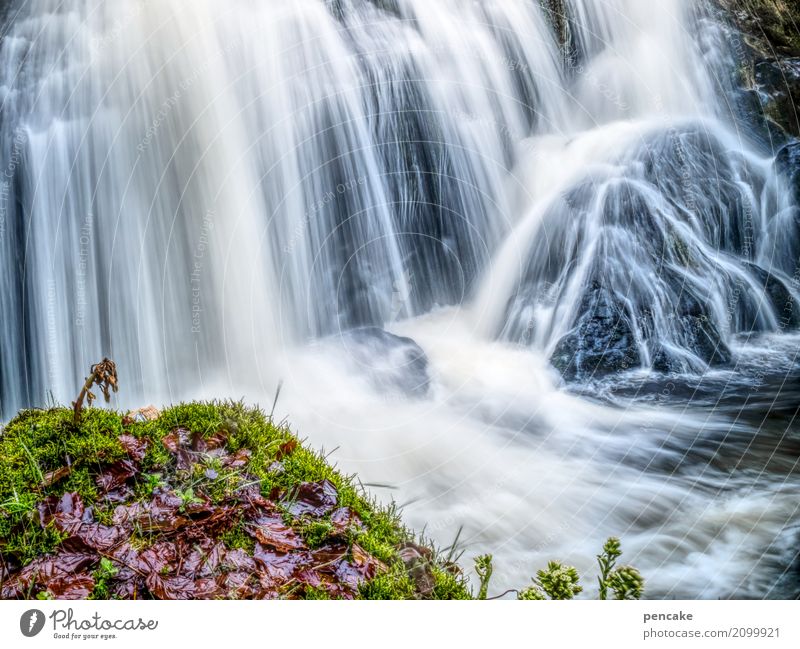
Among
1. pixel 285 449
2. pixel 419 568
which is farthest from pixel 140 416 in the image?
pixel 419 568

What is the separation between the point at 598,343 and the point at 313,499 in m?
4.96

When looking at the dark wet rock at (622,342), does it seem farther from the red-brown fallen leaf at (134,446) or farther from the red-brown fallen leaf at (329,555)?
the red-brown fallen leaf at (134,446)

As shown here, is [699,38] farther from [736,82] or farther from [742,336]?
[742,336]

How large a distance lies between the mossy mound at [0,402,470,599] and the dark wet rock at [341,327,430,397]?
3572 mm

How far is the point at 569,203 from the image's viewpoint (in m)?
7.90

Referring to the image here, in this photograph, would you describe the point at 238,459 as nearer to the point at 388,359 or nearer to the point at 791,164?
the point at 388,359

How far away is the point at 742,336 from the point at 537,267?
2513mm

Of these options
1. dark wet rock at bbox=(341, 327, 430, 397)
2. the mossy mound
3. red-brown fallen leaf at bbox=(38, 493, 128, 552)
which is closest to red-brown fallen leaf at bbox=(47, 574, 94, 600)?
the mossy mound

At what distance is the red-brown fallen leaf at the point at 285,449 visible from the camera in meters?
2.77

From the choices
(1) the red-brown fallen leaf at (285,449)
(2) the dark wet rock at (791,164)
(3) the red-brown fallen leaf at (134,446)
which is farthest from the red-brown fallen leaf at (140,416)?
(2) the dark wet rock at (791,164)

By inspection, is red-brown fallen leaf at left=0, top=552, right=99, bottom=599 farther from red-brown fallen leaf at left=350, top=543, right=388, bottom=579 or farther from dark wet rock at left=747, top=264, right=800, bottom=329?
dark wet rock at left=747, top=264, right=800, bottom=329

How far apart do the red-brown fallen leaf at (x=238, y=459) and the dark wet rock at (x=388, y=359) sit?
142 inches

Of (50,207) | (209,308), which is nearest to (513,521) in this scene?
(209,308)
